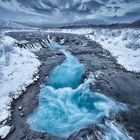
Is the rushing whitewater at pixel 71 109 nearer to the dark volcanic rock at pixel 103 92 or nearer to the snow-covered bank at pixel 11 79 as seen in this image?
the dark volcanic rock at pixel 103 92

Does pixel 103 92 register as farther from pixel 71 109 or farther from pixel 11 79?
pixel 11 79

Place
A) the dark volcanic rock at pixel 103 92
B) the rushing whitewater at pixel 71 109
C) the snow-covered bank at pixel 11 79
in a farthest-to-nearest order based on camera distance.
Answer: the snow-covered bank at pixel 11 79
the rushing whitewater at pixel 71 109
the dark volcanic rock at pixel 103 92

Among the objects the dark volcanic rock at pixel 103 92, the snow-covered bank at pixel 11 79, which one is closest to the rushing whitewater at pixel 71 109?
the dark volcanic rock at pixel 103 92

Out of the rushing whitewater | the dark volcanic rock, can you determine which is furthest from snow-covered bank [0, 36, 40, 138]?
the rushing whitewater

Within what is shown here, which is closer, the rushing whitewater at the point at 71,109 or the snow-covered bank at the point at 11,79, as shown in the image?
the rushing whitewater at the point at 71,109

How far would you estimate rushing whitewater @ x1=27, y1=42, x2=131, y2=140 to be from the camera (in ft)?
47.6

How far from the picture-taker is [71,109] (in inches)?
685

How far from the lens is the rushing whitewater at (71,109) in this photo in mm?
14508

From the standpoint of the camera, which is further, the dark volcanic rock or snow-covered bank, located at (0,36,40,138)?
snow-covered bank, located at (0,36,40,138)

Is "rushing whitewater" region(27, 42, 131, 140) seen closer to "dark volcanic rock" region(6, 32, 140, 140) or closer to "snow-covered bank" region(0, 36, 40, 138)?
"dark volcanic rock" region(6, 32, 140, 140)

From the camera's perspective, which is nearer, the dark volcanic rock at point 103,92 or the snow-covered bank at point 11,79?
the dark volcanic rock at point 103,92

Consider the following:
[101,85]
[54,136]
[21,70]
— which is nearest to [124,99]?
[101,85]

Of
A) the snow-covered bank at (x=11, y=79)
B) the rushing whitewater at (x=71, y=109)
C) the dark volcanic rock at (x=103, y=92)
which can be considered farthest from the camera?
the snow-covered bank at (x=11, y=79)

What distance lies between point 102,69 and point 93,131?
14.2 m
